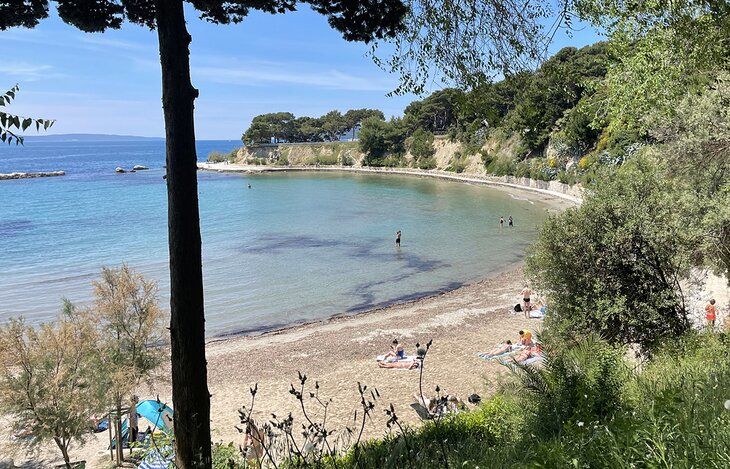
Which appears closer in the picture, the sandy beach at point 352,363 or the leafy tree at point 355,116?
the sandy beach at point 352,363

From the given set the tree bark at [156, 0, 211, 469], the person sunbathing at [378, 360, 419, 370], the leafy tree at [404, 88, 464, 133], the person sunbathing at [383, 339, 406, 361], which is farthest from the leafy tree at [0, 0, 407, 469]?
the leafy tree at [404, 88, 464, 133]

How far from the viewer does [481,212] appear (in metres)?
51.4

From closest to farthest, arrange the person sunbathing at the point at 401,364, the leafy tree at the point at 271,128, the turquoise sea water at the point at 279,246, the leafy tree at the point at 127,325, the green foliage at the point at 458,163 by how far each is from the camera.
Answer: the leafy tree at the point at 127,325, the person sunbathing at the point at 401,364, the turquoise sea water at the point at 279,246, the green foliage at the point at 458,163, the leafy tree at the point at 271,128

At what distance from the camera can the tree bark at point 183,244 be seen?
14.7ft

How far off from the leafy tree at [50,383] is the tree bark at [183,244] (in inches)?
291

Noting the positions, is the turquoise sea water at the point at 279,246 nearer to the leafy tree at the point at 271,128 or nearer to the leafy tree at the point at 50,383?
the leafy tree at the point at 50,383

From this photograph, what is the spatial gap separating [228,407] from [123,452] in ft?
9.70

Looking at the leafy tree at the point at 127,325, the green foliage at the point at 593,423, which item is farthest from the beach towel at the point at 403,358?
the green foliage at the point at 593,423

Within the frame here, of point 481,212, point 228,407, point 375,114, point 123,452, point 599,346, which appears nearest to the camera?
point 599,346

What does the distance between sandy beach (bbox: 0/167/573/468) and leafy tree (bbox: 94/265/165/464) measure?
738 millimetres

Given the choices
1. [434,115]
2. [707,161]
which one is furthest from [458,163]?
[707,161]

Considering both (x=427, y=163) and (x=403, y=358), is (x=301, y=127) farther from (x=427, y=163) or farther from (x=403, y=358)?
(x=403, y=358)

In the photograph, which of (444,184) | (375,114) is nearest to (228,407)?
(444,184)

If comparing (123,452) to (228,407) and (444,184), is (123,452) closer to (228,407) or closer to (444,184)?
(228,407)
